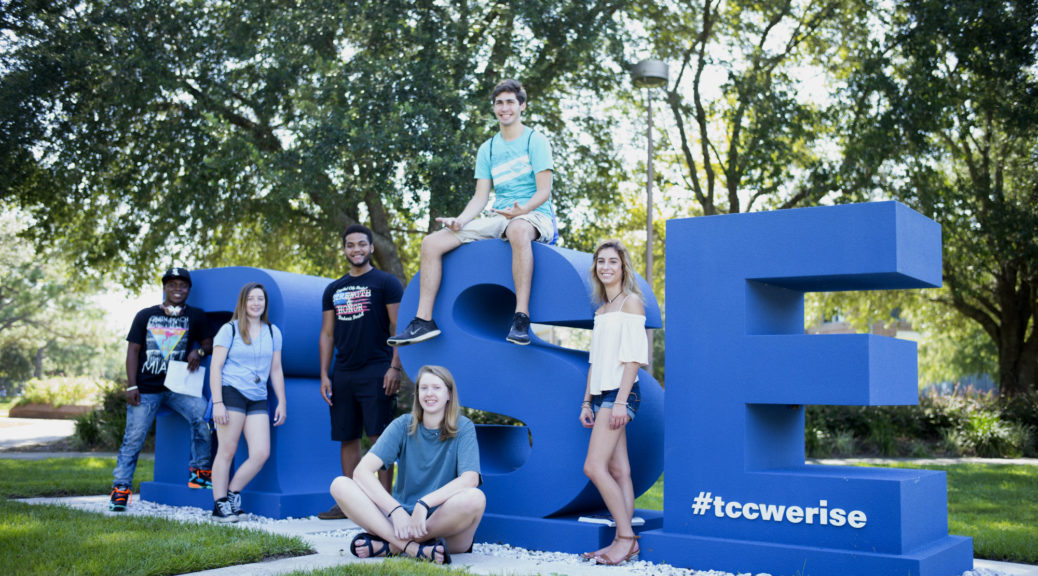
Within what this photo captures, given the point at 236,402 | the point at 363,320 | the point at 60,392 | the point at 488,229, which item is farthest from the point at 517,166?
the point at 60,392

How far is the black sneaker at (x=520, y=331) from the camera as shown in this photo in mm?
5898

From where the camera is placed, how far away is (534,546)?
584 centimetres

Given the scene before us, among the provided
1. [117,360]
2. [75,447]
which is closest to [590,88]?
[75,447]

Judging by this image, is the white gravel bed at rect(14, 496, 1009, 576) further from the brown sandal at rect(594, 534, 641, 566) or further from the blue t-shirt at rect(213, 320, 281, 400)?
the blue t-shirt at rect(213, 320, 281, 400)

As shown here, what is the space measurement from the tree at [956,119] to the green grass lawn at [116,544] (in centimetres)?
1256

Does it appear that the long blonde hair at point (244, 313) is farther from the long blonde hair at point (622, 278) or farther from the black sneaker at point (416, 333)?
the long blonde hair at point (622, 278)

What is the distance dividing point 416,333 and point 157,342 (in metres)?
2.70

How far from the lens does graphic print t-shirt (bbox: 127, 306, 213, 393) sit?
762cm

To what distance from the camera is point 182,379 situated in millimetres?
7613

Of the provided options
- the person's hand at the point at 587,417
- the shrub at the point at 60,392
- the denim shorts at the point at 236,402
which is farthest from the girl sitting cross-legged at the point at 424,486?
the shrub at the point at 60,392

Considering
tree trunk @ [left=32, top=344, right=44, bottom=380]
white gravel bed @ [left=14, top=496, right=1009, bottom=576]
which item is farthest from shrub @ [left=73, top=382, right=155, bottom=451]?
tree trunk @ [left=32, top=344, right=44, bottom=380]

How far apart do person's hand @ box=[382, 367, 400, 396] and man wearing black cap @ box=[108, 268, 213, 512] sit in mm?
1964

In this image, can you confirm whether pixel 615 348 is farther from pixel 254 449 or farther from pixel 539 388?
pixel 254 449

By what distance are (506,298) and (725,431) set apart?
2382mm
